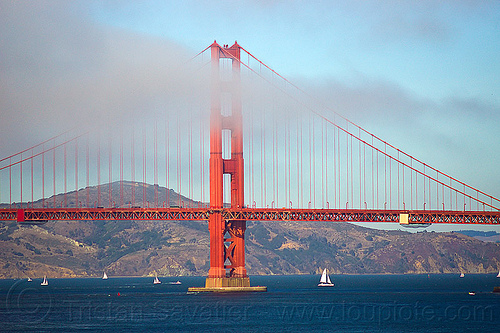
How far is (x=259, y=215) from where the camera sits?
121m

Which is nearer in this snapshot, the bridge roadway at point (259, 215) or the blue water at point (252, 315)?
the blue water at point (252, 315)

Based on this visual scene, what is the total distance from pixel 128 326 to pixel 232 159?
132 feet

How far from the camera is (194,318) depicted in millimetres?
92688

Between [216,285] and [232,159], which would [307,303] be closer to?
[216,285]

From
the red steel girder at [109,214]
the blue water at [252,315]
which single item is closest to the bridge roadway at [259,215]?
the red steel girder at [109,214]

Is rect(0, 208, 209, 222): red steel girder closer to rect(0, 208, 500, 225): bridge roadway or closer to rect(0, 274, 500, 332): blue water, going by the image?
rect(0, 208, 500, 225): bridge roadway

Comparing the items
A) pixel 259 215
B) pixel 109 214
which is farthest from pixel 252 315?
pixel 109 214

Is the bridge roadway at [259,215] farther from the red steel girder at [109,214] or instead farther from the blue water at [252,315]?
the blue water at [252,315]

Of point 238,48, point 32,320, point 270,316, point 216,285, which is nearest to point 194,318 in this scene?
point 270,316

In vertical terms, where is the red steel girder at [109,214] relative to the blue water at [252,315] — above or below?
above

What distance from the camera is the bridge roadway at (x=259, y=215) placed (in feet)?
396

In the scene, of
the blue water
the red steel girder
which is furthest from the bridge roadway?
the blue water

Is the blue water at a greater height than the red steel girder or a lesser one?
lesser

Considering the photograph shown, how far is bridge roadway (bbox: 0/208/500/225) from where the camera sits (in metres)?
121
